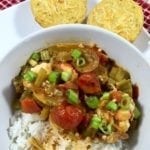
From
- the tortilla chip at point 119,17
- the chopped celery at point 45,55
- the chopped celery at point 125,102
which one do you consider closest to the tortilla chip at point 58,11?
the tortilla chip at point 119,17

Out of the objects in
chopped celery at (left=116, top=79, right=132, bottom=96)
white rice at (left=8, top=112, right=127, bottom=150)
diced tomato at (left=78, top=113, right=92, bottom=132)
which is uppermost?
chopped celery at (left=116, top=79, right=132, bottom=96)

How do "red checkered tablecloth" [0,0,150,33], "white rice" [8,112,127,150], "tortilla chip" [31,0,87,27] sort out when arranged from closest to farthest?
1. "white rice" [8,112,127,150]
2. "tortilla chip" [31,0,87,27]
3. "red checkered tablecloth" [0,0,150,33]

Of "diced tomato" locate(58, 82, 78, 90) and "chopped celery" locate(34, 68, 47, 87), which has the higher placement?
"chopped celery" locate(34, 68, 47, 87)

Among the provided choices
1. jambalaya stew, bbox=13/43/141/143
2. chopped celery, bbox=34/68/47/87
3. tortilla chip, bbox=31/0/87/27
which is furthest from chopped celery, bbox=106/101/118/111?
tortilla chip, bbox=31/0/87/27

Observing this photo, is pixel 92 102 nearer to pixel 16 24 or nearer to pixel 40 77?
pixel 40 77

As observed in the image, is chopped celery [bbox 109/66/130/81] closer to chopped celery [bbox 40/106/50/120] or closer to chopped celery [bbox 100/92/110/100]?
chopped celery [bbox 100/92/110/100]

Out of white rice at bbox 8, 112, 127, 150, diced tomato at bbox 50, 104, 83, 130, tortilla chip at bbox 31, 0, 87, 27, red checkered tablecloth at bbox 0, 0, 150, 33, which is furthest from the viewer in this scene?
red checkered tablecloth at bbox 0, 0, 150, 33

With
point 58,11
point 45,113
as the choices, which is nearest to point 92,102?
point 45,113
